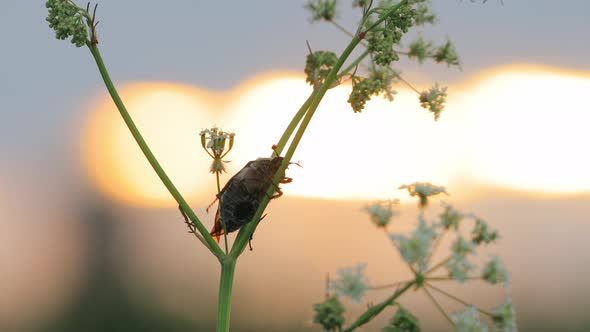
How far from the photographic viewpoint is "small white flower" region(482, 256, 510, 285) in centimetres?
494

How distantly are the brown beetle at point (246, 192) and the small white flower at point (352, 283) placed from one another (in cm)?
147

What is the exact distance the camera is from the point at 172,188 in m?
5.72

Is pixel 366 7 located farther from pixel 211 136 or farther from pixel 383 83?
pixel 211 136

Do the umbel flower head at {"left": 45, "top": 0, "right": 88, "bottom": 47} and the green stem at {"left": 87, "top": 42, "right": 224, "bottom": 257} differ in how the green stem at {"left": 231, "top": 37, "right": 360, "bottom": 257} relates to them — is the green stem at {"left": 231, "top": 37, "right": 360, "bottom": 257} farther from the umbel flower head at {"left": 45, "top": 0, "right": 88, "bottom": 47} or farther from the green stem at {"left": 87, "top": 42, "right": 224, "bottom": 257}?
the umbel flower head at {"left": 45, "top": 0, "right": 88, "bottom": 47}

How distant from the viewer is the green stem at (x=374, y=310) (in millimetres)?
4480

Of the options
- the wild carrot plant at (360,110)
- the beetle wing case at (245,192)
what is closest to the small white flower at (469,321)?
the wild carrot plant at (360,110)

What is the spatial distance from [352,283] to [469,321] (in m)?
0.67

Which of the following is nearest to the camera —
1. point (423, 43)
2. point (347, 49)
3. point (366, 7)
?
point (347, 49)

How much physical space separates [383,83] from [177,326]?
51.2 meters

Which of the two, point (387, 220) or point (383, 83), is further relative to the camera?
point (383, 83)

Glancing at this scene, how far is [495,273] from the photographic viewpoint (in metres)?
4.96

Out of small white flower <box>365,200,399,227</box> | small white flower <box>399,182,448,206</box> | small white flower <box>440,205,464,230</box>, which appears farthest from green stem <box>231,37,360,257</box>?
small white flower <box>440,205,464,230</box>

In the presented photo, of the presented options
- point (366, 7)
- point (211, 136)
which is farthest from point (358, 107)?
point (211, 136)

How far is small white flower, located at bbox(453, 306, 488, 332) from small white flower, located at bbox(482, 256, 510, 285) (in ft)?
1.36
